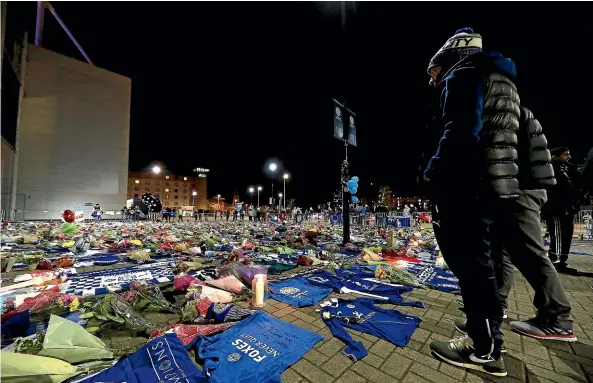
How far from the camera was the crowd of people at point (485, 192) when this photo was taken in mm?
1855

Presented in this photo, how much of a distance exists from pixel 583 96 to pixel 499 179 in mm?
21043

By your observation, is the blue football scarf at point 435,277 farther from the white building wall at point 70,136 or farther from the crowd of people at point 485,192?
the white building wall at point 70,136

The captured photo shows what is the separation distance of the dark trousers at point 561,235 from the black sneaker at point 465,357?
519cm

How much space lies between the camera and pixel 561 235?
5227mm

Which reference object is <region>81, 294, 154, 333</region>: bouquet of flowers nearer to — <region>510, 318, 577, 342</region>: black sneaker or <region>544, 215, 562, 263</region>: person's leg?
<region>510, 318, 577, 342</region>: black sneaker

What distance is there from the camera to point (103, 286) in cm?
398

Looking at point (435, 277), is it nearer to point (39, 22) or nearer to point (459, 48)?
point (459, 48)

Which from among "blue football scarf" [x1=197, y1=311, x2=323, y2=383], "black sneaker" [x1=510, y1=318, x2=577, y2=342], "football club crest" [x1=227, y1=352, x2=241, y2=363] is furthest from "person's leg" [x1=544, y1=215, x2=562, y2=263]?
"football club crest" [x1=227, y1=352, x2=241, y2=363]

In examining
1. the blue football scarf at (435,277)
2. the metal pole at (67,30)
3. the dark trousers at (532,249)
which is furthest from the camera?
the metal pole at (67,30)

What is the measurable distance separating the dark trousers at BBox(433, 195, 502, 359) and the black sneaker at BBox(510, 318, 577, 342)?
3.04 feet

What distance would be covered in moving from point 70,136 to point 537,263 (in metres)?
43.6

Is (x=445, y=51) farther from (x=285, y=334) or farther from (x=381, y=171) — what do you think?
(x=381, y=171)

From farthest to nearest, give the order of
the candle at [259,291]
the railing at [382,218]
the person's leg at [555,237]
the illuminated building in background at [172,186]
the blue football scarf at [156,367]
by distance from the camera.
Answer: the illuminated building in background at [172,186]
the railing at [382,218]
the person's leg at [555,237]
the candle at [259,291]
the blue football scarf at [156,367]

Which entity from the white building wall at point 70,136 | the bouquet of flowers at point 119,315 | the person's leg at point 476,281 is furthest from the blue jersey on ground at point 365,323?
the white building wall at point 70,136
